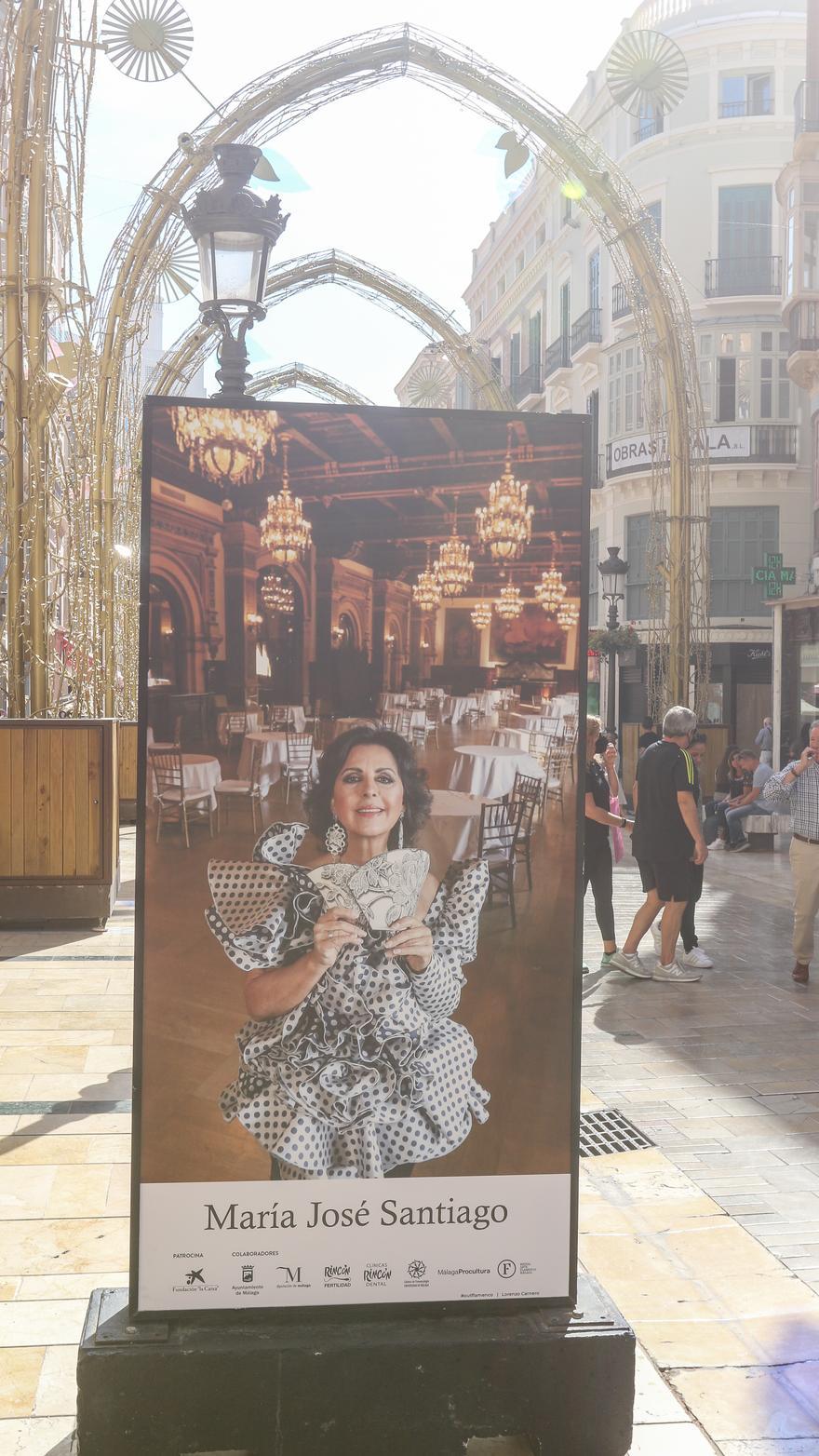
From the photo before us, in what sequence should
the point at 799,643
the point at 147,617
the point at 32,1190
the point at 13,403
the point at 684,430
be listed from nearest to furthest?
the point at 147,617 < the point at 32,1190 < the point at 13,403 < the point at 684,430 < the point at 799,643

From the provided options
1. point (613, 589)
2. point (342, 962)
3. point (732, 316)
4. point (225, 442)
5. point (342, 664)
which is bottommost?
point (342, 962)

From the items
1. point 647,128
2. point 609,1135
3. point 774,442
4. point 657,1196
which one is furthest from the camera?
point 647,128

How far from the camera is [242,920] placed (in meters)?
2.86

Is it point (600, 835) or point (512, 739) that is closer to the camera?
point (512, 739)

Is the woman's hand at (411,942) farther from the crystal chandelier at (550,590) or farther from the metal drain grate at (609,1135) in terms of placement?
the metal drain grate at (609,1135)

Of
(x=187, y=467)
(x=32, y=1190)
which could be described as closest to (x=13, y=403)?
(x=32, y=1190)

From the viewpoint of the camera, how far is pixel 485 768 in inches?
114

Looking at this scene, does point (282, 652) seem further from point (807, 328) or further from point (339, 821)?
point (807, 328)

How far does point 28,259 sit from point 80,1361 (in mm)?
9096

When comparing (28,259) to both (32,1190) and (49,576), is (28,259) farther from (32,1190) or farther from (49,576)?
(32,1190)

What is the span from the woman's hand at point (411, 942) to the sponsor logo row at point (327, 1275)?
25.0 inches

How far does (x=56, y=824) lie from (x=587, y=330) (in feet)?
105
